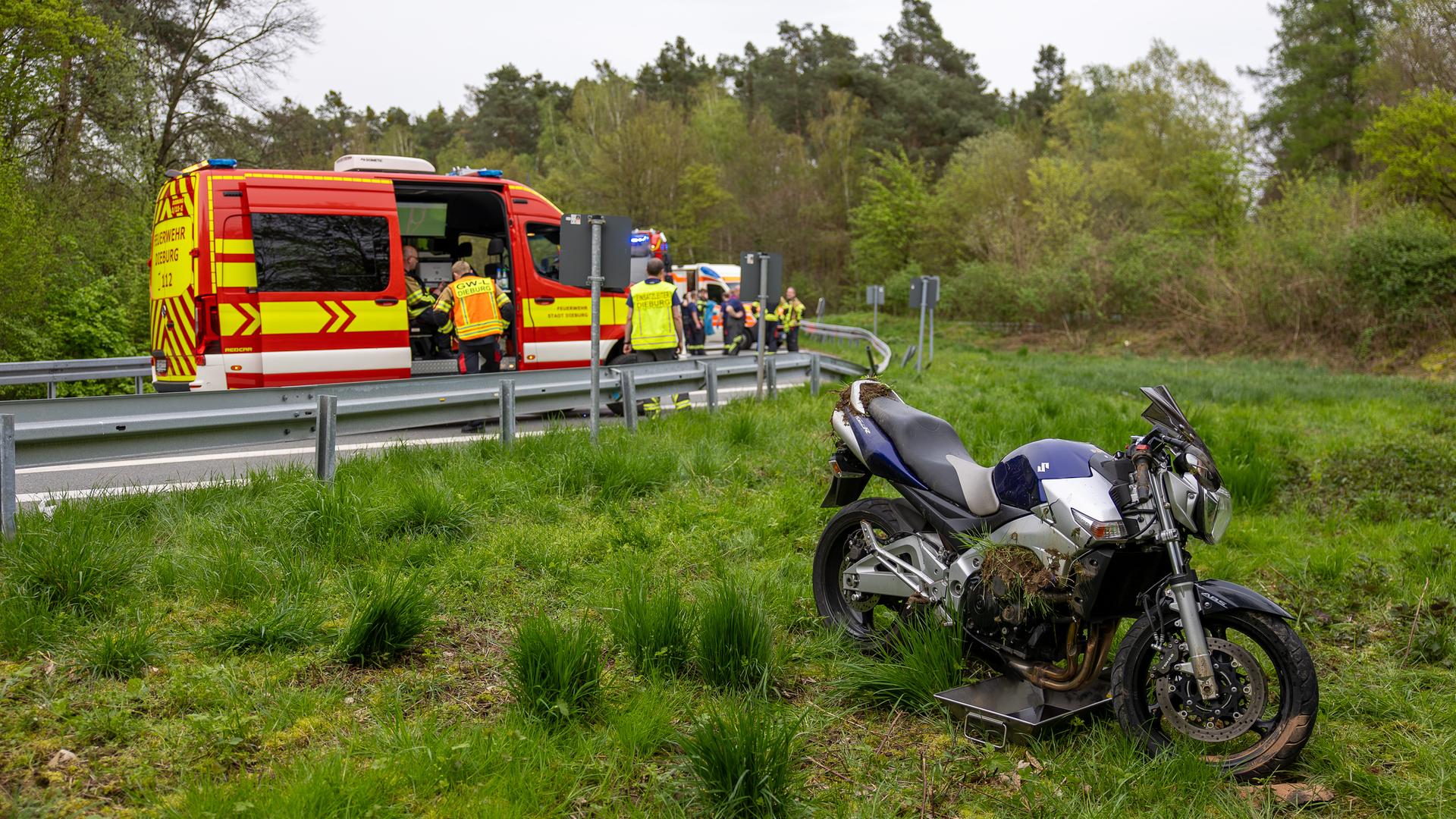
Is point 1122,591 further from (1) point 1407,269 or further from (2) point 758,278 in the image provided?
(1) point 1407,269

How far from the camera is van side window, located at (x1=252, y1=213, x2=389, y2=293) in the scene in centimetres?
944

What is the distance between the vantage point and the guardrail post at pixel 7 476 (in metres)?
4.82

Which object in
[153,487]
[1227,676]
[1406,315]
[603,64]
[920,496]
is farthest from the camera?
[603,64]

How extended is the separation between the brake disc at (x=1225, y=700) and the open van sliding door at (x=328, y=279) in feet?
27.0

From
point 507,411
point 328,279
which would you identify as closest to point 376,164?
point 328,279

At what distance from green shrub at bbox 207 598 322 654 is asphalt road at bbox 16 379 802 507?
6.08 ft

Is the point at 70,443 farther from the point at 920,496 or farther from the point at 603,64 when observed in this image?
the point at 603,64

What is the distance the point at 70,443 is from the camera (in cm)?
534

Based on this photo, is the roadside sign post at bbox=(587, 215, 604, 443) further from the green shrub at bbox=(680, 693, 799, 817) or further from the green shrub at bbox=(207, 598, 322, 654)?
the green shrub at bbox=(680, 693, 799, 817)

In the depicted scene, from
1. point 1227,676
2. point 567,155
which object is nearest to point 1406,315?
point 1227,676

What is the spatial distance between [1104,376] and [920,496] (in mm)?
14215

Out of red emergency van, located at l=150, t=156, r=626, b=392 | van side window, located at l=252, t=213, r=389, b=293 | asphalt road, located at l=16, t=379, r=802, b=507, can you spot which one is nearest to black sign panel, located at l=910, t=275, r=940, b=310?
red emergency van, located at l=150, t=156, r=626, b=392

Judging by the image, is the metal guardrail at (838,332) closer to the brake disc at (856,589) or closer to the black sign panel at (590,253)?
the black sign panel at (590,253)

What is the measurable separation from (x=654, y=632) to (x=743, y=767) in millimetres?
1122
